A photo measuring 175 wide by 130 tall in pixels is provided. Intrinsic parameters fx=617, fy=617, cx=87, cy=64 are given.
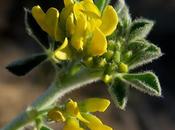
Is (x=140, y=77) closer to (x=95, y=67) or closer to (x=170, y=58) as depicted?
(x=95, y=67)

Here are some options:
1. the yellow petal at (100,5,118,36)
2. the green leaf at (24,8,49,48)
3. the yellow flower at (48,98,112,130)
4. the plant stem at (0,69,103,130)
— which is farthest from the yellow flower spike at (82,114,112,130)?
the green leaf at (24,8,49,48)

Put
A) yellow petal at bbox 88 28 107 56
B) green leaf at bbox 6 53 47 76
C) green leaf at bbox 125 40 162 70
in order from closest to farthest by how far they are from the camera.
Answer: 1. yellow petal at bbox 88 28 107 56
2. green leaf at bbox 125 40 162 70
3. green leaf at bbox 6 53 47 76

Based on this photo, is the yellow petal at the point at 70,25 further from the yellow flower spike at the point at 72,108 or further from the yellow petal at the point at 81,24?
the yellow flower spike at the point at 72,108

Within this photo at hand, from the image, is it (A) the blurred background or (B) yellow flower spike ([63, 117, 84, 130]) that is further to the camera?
(A) the blurred background

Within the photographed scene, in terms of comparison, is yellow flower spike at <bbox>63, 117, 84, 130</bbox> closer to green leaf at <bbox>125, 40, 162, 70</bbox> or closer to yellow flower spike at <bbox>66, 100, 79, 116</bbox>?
yellow flower spike at <bbox>66, 100, 79, 116</bbox>

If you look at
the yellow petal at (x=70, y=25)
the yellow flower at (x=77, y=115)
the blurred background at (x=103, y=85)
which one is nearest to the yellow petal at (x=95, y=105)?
the yellow flower at (x=77, y=115)

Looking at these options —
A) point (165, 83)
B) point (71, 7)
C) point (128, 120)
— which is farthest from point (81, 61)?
point (165, 83)

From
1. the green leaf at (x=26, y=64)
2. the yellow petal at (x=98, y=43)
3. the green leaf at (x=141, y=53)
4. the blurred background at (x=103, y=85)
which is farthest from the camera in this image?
the blurred background at (x=103, y=85)

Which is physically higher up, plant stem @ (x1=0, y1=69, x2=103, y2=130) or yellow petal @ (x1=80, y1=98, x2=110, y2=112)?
plant stem @ (x1=0, y1=69, x2=103, y2=130)
